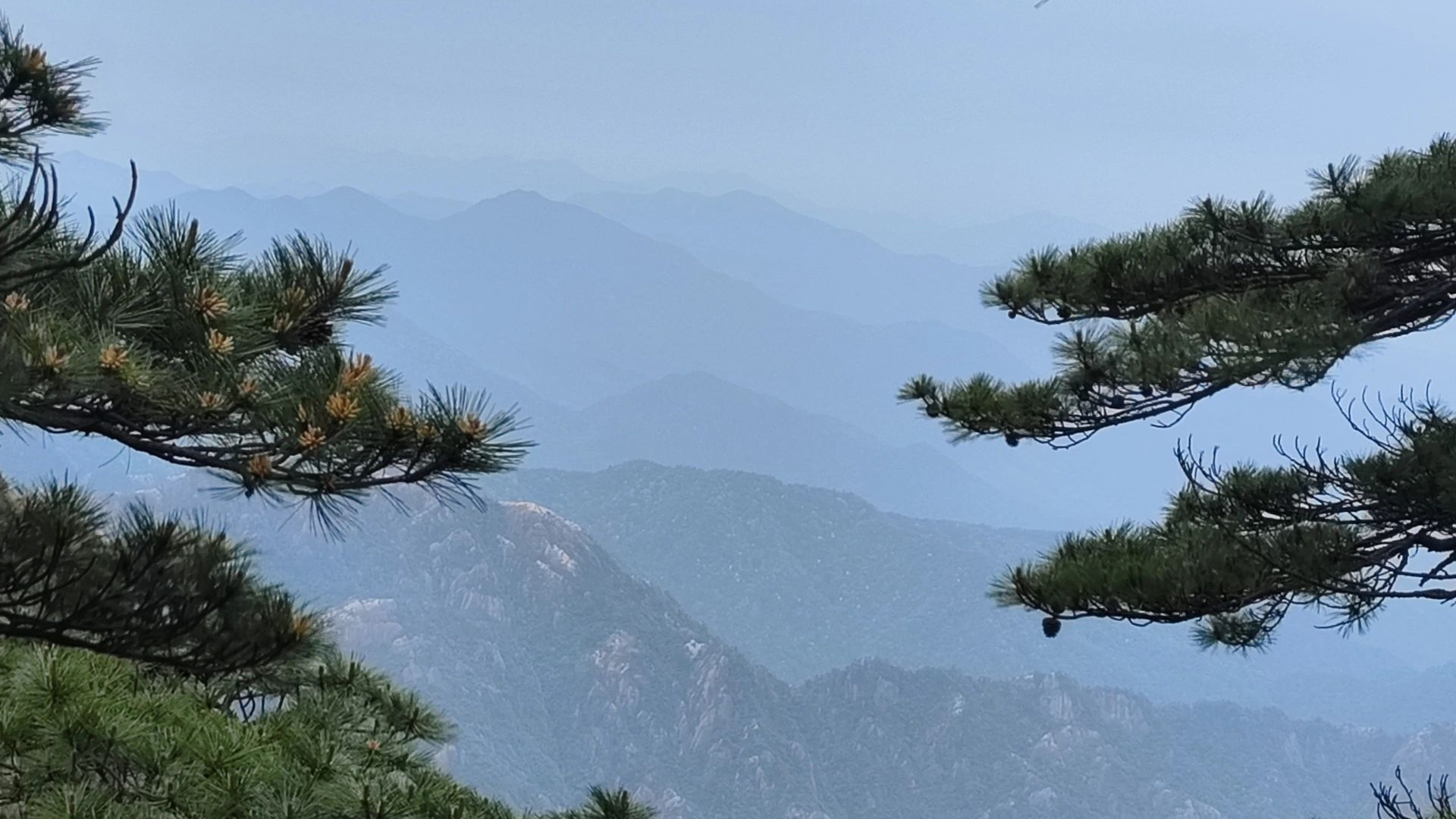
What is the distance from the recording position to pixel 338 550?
56406 millimetres

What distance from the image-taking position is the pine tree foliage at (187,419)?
1566 millimetres

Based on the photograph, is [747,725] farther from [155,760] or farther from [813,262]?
[813,262]

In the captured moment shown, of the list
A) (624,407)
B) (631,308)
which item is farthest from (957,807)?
(631,308)

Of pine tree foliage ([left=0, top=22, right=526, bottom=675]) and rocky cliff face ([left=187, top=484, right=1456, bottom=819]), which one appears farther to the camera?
rocky cliff face ([left=187, top=484, right=1456, bottom=819])

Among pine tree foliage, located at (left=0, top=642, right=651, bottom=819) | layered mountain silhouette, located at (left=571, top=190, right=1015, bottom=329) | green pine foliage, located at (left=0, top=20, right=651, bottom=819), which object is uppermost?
layered mountain silhouette, located at (left=571, top=190, right=1015, bottom=329)

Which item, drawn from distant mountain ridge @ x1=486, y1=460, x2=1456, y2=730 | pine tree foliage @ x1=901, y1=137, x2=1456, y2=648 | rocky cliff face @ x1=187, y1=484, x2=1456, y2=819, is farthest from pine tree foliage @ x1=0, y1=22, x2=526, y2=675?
distant mountain ridge @ x1=486, y1=460, x2=1456, y2=730

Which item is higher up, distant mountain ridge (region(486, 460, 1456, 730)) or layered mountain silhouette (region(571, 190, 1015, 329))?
layered mountain silhouette (region(571, 190, 1015, 329))

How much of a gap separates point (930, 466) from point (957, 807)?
96.8 m

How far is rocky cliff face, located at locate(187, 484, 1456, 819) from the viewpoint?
40.8 m

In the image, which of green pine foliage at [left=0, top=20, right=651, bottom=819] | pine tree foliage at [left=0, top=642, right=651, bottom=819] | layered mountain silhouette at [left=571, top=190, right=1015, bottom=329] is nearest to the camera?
green pine foliage at [left=0, top=20, right=651, bottom=819]

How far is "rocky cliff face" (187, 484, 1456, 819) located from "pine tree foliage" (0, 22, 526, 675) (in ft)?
122

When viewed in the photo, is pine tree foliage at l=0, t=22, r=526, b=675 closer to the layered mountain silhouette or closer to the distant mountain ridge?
the distant mountain ridge

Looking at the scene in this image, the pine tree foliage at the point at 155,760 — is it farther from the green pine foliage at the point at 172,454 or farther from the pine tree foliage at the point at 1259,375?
the pine tree foliage at the point at 1259,375

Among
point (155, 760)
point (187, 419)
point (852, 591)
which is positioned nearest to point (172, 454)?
point (187, 419)
